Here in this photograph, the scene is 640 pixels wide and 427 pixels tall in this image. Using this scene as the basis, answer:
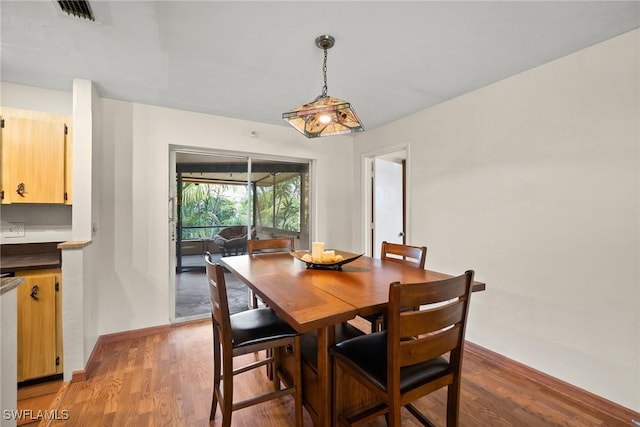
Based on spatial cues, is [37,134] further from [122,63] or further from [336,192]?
[336,192]

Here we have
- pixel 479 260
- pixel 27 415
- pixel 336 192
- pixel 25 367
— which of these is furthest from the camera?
pixel 336 192

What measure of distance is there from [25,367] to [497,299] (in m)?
3.65

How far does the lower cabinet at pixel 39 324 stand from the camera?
79.9 inches

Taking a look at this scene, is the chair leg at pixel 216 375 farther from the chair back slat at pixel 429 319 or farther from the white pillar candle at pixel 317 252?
the chair back slat at pixel 429 319

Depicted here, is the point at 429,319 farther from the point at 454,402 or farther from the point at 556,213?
the point at 556,213

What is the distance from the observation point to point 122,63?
211cm

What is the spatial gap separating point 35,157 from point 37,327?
50.3 inches

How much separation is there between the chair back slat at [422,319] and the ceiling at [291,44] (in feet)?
4.83

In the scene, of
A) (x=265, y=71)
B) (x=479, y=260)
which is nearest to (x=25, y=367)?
(x=265, y=71)

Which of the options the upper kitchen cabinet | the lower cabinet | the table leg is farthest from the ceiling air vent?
the table leg

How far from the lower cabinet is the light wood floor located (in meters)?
0.27

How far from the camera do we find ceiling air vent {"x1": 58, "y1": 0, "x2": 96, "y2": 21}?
151 cm

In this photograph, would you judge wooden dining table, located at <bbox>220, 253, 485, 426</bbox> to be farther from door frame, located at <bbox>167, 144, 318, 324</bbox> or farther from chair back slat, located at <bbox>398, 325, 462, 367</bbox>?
door frame, located at <bbox>167, 144, 318, 324</bbox>

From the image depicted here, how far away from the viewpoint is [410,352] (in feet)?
3.81
